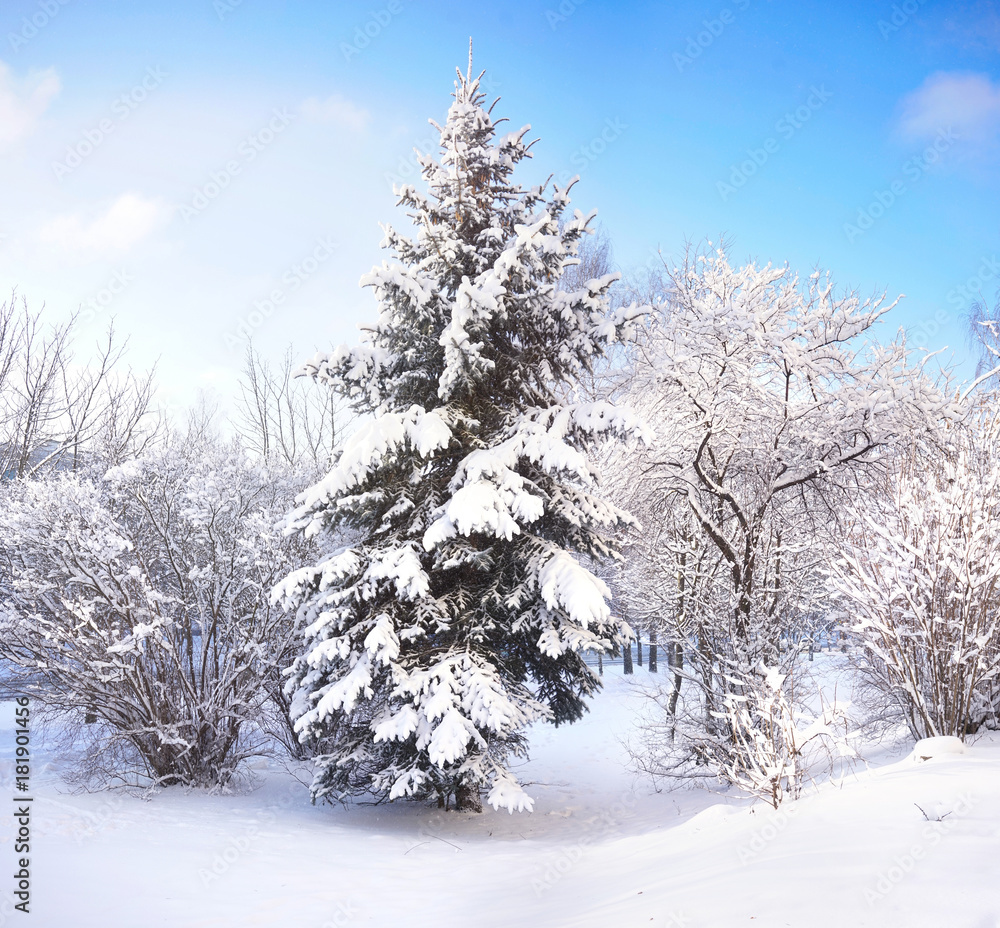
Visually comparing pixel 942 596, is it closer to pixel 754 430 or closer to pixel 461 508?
pixel 754 430

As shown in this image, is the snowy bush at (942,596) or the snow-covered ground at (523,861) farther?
the snowy bush at (942,596)

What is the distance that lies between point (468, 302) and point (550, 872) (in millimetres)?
5630

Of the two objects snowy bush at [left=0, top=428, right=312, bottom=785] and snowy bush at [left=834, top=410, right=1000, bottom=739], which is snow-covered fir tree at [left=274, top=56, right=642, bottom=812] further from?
snowy bush at [left=834, top=410, right=1000, bottom=739]

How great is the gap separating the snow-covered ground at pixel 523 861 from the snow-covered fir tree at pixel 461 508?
2.42 feet

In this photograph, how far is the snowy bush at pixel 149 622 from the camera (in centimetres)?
751

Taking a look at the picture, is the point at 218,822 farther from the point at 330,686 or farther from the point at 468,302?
the point at 468,302

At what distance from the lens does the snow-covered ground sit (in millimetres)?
2727

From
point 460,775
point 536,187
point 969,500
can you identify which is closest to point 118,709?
point 460,775

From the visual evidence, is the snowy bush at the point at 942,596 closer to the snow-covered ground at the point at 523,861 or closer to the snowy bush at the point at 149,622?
the snow-covered ground at the point at 523,861

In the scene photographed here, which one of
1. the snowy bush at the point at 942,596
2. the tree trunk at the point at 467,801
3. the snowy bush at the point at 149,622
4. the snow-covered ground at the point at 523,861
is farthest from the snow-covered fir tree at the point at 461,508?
the snowy bush at the point at 942,596

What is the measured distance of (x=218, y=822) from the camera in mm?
6438

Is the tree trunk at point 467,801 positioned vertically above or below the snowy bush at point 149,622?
below

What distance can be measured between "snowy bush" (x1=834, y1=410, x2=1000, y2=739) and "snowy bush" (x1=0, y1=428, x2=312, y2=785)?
6.89 meters

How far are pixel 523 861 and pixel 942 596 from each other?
453cm
